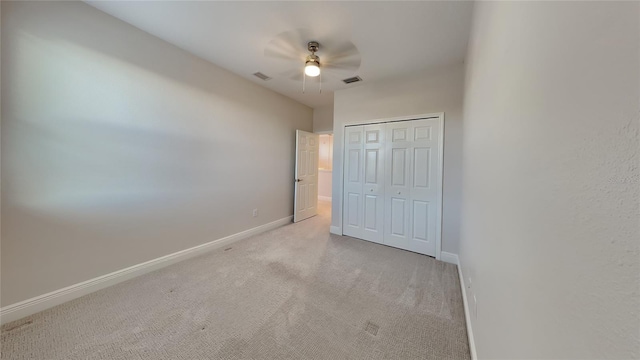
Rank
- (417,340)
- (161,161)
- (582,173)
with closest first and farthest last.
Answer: (582,173) < (417,340) < (161,161)

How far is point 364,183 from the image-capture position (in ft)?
10.6

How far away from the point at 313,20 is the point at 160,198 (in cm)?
242

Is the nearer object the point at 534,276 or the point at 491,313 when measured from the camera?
the point at 534,276

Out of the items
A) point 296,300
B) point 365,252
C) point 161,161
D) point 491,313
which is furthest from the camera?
point 365,252

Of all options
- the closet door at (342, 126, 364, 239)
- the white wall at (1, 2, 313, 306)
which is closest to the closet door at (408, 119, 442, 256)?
the closet door at (342, 126, 364, 239)

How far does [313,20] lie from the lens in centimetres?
186

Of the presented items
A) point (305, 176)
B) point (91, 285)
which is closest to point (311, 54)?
point (305, 176)

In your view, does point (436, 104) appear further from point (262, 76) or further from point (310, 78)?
point (262, 76)

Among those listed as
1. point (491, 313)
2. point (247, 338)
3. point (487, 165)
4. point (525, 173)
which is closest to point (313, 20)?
point (487, 165)

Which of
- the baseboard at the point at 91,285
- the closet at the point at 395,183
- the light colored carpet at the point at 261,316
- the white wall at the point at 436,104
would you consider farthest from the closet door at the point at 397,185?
the baseboard at the point at 91,285

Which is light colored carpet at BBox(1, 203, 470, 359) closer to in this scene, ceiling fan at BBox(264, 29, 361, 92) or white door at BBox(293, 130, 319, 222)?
white door at BBox(293, 130, 319, 222)

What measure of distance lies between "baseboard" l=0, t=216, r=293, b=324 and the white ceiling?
7.91 feet

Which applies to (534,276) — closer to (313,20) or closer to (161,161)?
(313,20)

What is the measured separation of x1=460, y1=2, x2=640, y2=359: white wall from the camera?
0.98ft
